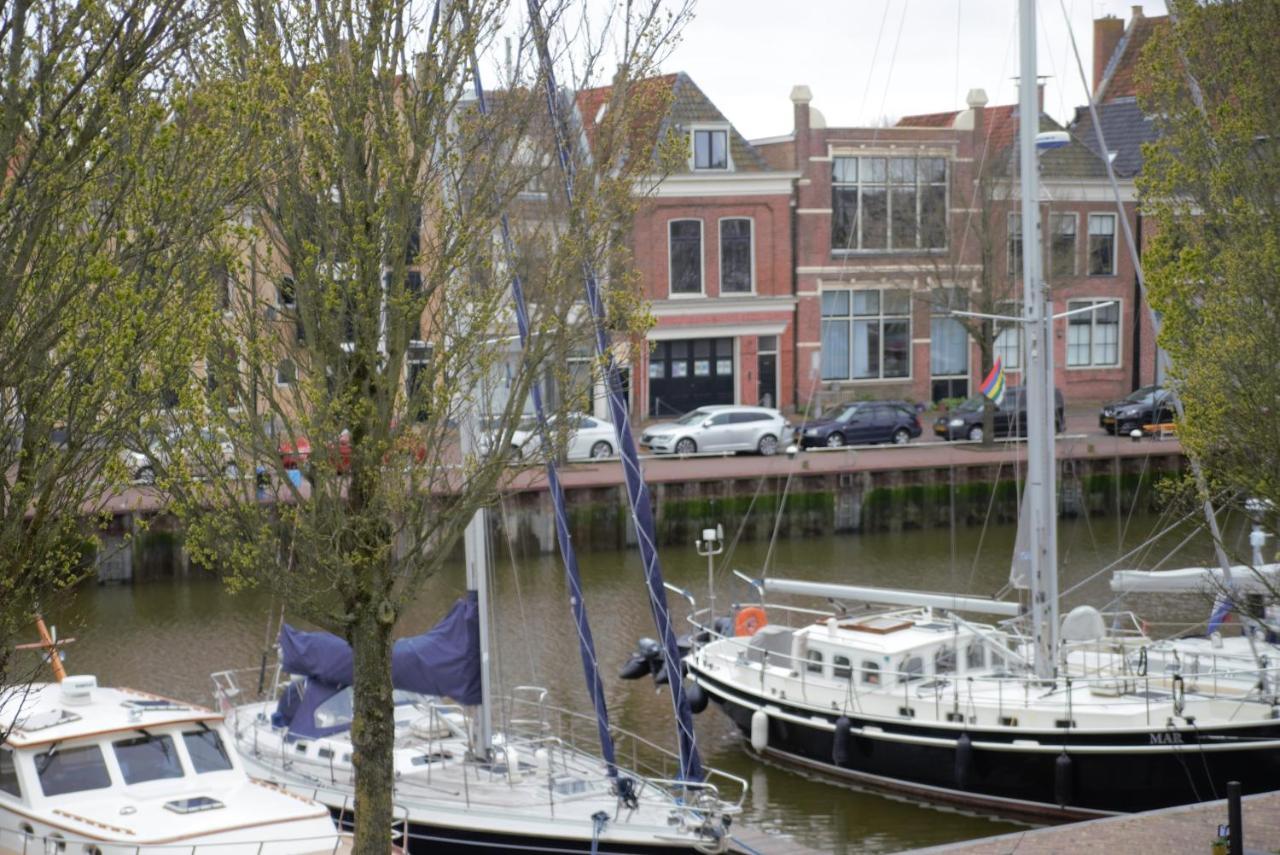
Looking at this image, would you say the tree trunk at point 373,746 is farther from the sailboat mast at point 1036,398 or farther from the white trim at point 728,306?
the white trim at point 728,306

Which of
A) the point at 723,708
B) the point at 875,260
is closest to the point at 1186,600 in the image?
the point at 723,708

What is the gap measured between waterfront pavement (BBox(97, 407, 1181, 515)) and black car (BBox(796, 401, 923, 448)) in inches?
24.8

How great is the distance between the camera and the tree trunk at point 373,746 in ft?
39.6

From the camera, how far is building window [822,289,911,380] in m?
52.0

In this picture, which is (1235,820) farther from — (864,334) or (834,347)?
(864,334)

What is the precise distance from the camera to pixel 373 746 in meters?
12.1

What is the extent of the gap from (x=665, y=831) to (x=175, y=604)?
19437 mm

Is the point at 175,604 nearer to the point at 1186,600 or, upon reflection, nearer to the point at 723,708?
the point at 723,708

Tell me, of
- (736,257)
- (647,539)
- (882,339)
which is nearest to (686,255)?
(736,257)

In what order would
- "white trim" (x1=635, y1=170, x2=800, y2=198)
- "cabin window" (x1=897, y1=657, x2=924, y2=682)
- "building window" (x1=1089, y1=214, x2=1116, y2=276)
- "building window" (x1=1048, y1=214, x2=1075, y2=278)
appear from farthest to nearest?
"building window" (x1=1089, y1=214, x2=1116, y2=276)
"white trim" (x1=635, y1=170, x2=800, y2=198)
"building window" (x1=1048, y1=214, x2=1075, y2=278)
"cabin window" (x1=897, y1=657, x2=924, y2=682)

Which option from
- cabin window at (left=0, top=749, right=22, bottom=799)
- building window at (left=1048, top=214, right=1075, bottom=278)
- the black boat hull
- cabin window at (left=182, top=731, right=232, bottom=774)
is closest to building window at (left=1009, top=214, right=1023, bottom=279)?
building window at (left=1048, top=214, right=1075, bottom=278)

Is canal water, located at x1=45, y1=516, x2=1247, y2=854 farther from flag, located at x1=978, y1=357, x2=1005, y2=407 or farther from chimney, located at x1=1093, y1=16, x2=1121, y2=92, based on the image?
chimney, located at x1=1093, y1=16, x2=1121, y2=92

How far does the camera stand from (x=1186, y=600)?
3008cm

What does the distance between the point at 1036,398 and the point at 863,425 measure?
23841 mm
